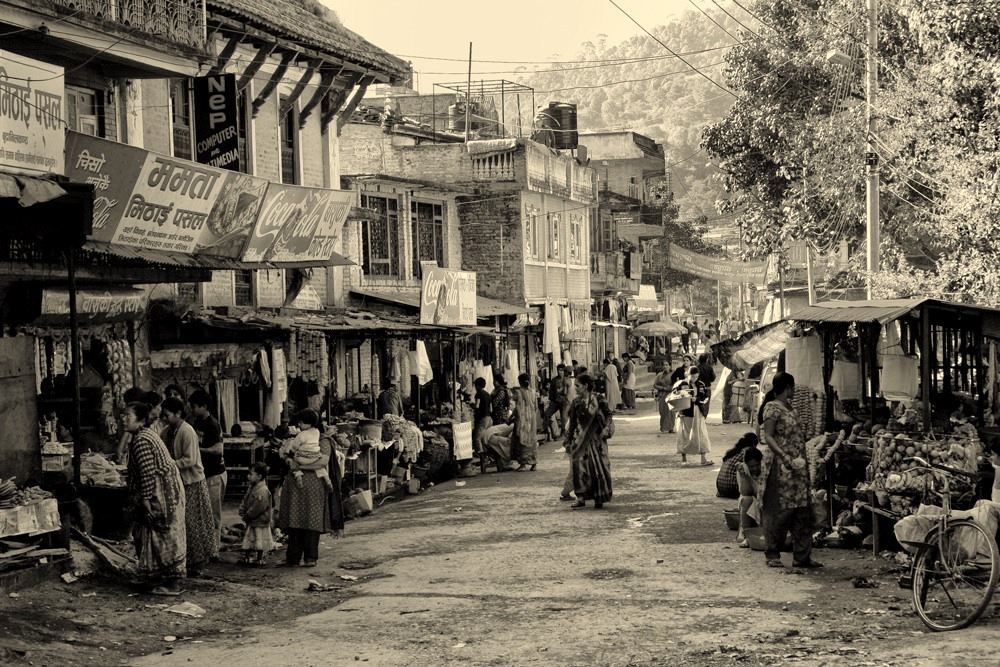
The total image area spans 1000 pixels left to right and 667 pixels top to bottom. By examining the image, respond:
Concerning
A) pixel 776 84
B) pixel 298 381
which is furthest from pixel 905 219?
pixel 298 381

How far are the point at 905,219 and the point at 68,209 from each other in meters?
22.2

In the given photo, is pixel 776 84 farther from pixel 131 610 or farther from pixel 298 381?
pixel 131 610

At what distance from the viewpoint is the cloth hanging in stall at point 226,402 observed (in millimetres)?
18859

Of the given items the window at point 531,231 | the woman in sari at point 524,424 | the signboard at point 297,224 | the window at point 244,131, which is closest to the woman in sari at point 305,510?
the signboard at point 297,224

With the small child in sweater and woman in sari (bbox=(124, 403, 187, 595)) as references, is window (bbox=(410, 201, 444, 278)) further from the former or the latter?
woman in sari (bbox=(124, 403, 187, 595))

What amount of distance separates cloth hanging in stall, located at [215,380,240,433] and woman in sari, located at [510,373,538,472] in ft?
16.7

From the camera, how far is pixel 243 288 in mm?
21203

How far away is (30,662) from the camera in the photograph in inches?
340

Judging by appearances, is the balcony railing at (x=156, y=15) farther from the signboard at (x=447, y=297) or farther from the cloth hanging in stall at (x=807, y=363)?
the cloth hanging in stall at (x=807, y=363)

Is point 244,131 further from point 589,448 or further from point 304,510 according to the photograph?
point 304,510

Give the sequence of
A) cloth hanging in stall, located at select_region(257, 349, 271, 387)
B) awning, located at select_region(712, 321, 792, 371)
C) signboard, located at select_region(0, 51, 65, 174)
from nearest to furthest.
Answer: signboard, located at select_region(0, 51, 65, 174)
cloth hanging in stall, located at select_region(257, 349, 271, 387)
awning, located at select_region(712, 321, 792, 371)

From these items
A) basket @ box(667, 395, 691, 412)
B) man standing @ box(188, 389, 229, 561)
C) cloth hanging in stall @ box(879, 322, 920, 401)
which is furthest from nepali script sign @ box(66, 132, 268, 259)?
cloth hanging in stall @ box(879, 322, 920, 401)

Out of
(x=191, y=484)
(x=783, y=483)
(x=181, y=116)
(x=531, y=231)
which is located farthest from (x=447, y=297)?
(x=531, y=231)

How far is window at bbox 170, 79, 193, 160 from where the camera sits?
1911cm
